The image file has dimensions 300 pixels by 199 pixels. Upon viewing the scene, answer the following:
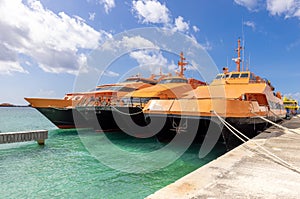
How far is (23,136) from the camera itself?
10.9 m

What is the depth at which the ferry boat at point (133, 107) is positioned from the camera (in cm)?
1218

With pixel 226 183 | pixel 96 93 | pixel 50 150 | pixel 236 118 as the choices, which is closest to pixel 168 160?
pixel 236 118

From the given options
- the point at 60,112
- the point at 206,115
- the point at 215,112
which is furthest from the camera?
the point at 60,112

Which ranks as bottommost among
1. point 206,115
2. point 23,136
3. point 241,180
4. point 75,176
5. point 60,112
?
point 75,176

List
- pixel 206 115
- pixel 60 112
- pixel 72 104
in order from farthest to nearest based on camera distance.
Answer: pixel 72 104 → pixel 60 112 → pixel 206 115

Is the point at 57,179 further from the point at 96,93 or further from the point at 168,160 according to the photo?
the point at 96,93

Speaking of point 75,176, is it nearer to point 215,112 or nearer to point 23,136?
point 215,112

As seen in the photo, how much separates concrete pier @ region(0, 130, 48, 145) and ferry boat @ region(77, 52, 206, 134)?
12.5 ft

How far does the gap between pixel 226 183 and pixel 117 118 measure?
37.2ft

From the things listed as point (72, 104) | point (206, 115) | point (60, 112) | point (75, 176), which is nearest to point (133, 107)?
point (206, 115)

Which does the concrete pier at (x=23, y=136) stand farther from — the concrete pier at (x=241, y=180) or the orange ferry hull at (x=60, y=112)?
the concrete pier at (x=241, y=180)

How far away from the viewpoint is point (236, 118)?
7484 mm

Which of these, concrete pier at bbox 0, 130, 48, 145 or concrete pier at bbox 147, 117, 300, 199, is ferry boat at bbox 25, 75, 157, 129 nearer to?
concrete pier at bbox 0, 130, 48, 145

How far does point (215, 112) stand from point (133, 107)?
548cm
